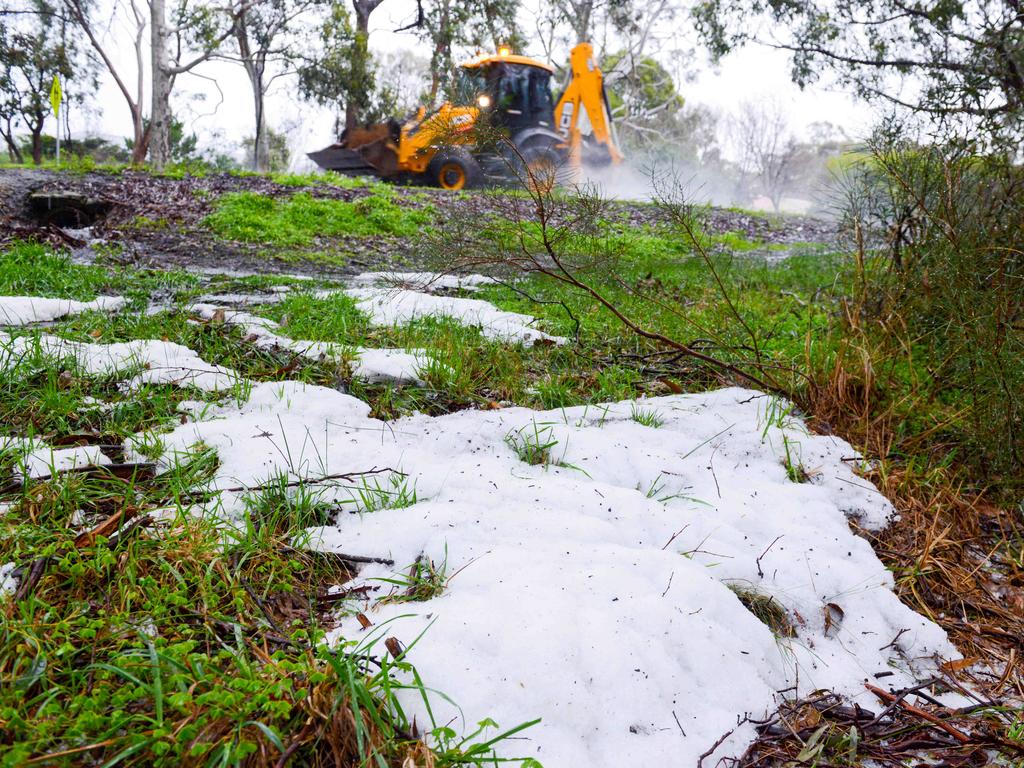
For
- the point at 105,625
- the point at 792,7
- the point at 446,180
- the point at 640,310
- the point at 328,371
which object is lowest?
the point at 105,625

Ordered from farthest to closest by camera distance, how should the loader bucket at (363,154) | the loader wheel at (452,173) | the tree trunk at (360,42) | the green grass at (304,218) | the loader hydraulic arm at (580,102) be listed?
1. the tree trunk at (360,42)
2. the loader hydraulic arm at (580,102)
3. the loader bucket at (363,154)
4. the loader wheel at (452,173)
5. the green grass at (304,218)

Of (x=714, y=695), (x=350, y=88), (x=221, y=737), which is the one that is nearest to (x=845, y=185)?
(x=714, y=695)

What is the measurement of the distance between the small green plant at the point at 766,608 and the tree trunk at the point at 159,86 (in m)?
16.0

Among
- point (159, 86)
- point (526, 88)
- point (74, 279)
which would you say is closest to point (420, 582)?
point (74, 279)

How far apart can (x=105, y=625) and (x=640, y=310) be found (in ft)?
12.1

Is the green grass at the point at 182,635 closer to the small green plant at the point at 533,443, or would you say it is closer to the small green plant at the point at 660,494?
the small green plant at the point at 533,443

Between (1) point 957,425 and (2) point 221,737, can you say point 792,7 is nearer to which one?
(1) point 957,425

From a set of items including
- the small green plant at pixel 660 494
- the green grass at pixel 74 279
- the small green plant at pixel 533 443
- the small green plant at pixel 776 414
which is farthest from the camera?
the green grass at pixel 74 279

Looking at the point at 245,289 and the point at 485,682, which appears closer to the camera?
the point at 485,682

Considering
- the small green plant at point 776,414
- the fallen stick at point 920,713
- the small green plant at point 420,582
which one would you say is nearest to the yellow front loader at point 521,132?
the small green plant at point 776,414

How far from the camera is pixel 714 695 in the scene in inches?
52.9

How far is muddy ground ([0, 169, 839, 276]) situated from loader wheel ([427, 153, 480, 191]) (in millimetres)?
2402

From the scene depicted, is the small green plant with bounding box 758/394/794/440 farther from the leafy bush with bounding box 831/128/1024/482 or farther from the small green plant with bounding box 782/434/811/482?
the leafy bush with bounding box 831/128/1024/482

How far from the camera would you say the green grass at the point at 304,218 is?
7762mm
